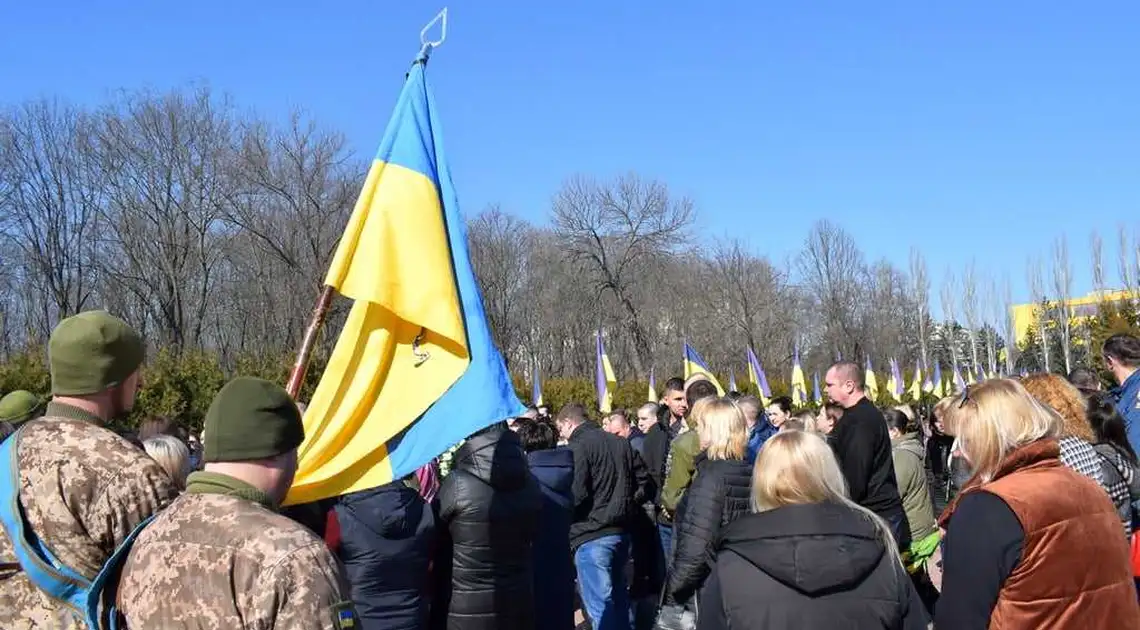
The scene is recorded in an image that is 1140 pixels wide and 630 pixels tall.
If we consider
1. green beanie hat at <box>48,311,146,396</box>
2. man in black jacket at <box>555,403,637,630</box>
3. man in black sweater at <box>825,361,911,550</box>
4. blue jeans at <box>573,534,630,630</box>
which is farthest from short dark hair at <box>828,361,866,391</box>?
green beanie hat at <box>48,311,146,396</box>

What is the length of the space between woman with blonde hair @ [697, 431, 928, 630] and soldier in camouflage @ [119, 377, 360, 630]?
4.82ft

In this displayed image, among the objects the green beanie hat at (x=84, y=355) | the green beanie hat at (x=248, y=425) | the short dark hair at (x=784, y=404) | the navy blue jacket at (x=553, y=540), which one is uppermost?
the green beanie hat at (x=84, y=355)

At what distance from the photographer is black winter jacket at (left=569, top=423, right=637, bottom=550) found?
8227 mm

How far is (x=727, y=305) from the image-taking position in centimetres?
5628

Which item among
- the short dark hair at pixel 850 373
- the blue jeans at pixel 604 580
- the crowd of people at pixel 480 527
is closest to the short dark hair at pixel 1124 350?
the crowd of people at pixel 480 527

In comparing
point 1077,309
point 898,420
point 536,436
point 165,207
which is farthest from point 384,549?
point 1077,309

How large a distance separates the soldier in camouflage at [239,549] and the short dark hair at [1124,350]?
20.9 ft

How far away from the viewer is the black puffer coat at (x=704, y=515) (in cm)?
541

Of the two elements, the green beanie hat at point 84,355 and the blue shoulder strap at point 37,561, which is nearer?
the blue shoulder strap at point 37,561

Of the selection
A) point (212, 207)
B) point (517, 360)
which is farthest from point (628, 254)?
point (212, 207)

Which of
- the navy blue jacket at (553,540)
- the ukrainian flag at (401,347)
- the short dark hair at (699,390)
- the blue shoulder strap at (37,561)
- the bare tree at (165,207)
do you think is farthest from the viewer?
the bare tree at (165,207)

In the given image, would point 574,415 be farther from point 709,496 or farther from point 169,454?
point 169,454

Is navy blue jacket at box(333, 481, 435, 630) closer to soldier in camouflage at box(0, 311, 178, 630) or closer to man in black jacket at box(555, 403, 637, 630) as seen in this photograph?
soldier in camouflage at box(0, 311, 178, 630)

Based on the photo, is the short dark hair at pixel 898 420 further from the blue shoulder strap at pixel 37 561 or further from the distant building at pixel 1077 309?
the distant building at pixel 1077 309
